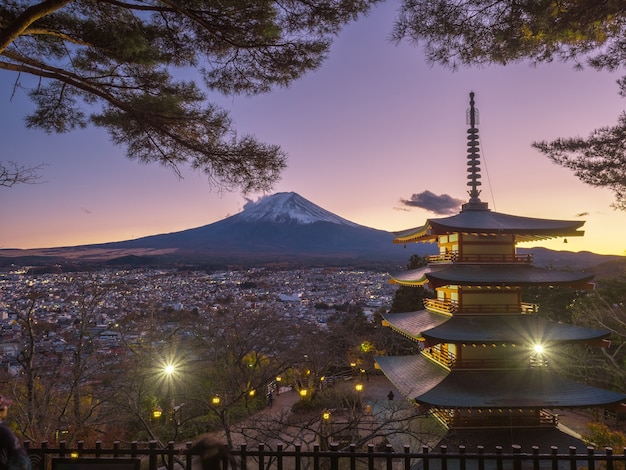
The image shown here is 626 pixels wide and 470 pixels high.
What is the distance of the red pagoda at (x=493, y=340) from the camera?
9070mm

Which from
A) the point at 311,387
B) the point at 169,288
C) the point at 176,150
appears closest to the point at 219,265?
the point at 169,288

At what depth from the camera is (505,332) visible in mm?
9688

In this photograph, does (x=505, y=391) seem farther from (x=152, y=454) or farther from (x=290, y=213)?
(x=290, y=213)

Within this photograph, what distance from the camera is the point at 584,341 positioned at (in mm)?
9617

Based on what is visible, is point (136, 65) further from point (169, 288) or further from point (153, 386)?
point (169, 288)

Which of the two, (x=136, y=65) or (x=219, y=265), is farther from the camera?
(x=219, y=265)

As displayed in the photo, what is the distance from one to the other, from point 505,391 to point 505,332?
50.8 inches

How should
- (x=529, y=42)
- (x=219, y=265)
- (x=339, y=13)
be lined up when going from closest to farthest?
(x=339, y=13) → (x=529, y=42) → (x=219, y=265)

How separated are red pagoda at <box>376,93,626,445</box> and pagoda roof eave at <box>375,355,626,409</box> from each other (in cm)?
2

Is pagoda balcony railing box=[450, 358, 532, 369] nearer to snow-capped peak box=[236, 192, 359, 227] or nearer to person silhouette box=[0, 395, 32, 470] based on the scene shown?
→ person silhouette box=[0, 395, 32, 470]

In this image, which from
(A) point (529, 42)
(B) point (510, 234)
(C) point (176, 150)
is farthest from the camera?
(B) point (510, 234)

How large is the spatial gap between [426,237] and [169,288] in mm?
39036

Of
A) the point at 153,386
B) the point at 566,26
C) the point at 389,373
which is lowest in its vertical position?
the point at 153,386

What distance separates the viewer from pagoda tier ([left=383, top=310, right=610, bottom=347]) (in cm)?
940
